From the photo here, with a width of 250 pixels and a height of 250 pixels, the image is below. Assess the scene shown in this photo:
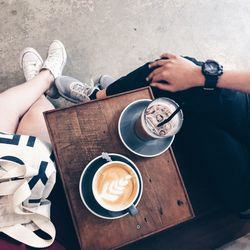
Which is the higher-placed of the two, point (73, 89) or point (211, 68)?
point (73, 89)

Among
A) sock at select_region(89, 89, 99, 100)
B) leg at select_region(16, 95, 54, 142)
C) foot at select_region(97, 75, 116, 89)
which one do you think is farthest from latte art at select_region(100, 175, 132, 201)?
foot at select_region(97, 75, 116, 89)

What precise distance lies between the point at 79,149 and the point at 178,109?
317 millimetres

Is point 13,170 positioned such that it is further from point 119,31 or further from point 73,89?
point 119,31

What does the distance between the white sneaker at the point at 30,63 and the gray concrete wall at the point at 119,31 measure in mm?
87

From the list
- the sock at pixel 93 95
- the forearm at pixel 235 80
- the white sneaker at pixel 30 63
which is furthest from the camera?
the white sneaker at pixel 30 63

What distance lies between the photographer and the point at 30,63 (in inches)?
60.9

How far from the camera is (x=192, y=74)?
1.14 meters

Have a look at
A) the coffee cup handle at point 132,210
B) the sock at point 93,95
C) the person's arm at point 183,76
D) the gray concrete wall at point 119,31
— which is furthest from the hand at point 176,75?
the gray concrete wall at point 119,31

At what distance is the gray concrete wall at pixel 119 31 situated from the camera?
66.0 inches

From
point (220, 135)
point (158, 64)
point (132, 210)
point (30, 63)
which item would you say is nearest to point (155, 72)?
point (158, 64)

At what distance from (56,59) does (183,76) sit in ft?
2.30

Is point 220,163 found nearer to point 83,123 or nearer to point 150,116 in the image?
point 150,116

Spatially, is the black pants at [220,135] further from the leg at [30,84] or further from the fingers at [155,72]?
the leg at [30,84]

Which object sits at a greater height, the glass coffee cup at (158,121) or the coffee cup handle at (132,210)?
the glass coffee cup at (158,121)
